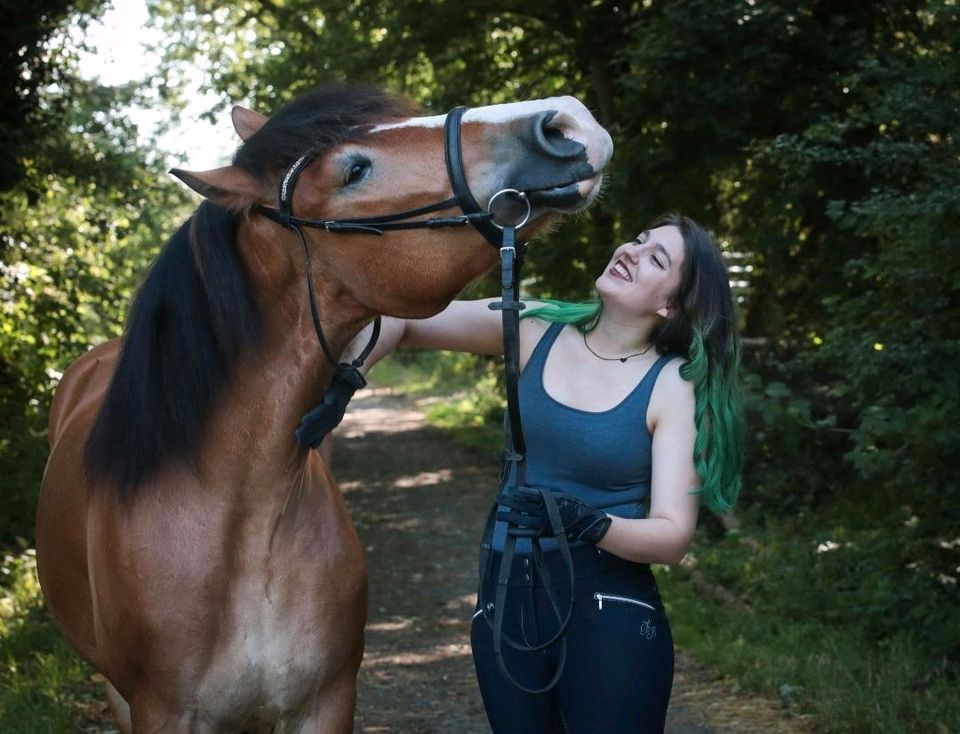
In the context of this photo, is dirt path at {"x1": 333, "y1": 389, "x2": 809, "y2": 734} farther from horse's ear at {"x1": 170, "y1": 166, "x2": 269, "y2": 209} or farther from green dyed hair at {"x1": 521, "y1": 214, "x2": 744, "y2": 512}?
horse's ear at {"x1": 170, "y1": 166, "x2": 269, "y2": 209}

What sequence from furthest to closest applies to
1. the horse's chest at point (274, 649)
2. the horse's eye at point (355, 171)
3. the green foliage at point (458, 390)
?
the green foliage at point (458, 390), the horse's chest at point (274, 649), the horse's eye at point (355, 171)

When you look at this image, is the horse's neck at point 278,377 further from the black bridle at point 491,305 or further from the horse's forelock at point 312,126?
the horse's forelock at point 312,126

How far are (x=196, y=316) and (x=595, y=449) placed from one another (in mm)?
936

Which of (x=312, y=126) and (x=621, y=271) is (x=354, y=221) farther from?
(x=621, y=271)

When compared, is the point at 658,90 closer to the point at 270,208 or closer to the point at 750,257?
the point at 750,257

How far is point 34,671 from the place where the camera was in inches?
195

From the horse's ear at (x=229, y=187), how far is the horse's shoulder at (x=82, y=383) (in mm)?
1571

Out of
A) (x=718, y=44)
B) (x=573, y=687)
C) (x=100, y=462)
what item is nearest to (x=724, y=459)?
(x=573, y=687)

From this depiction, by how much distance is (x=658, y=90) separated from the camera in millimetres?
7422

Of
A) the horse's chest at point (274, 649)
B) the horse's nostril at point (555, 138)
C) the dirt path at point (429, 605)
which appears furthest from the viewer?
the dirt path at point (429, 605)

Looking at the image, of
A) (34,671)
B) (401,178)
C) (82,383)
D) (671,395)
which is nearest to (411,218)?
(401,178)

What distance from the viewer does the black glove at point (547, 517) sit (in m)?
2.38

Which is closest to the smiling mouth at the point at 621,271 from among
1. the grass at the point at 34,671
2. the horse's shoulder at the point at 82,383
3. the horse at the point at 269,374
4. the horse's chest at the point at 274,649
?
the horse at the point at 269,374

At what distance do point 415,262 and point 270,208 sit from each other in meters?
0.33
